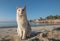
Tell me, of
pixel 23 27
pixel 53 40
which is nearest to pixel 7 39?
pixel 23 27

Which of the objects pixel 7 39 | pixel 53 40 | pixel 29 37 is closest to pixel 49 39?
pixel 53 40

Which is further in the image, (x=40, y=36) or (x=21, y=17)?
(x=40, y=36)

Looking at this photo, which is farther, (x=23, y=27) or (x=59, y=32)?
(x=59, y=32)

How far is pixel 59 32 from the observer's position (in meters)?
6.63

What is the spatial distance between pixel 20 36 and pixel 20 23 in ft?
2.31

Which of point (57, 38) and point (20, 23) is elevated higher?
point (20, 23)

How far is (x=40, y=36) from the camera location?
5.85m

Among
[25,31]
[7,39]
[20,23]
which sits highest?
[20,23]

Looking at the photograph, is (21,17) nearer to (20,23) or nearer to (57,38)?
(20,23)

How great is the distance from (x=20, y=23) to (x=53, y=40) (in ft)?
5.40

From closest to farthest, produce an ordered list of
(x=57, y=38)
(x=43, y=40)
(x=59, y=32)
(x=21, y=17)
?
(x=21, y=17), (x=43, y=40), (x=57, y=38), (x=59, y=32)

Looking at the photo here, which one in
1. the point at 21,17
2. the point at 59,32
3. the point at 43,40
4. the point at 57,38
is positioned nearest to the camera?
the point at 21,17

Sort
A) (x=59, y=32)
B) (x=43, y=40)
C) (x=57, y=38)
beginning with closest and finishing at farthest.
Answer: (x=43, y=40), (x=57, y=38), (x=59, y=32)

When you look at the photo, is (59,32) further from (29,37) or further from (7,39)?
(7,39)
